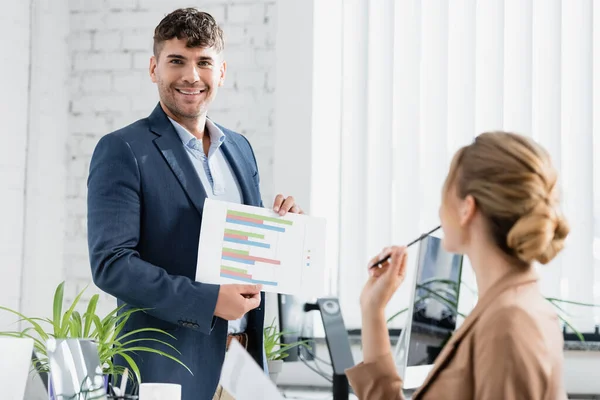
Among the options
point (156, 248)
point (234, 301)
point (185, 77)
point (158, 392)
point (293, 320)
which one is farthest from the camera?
point (293, 320)

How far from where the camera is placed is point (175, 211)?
6.48ft

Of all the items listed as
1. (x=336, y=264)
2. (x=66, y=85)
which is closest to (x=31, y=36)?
(x=66, y=85)

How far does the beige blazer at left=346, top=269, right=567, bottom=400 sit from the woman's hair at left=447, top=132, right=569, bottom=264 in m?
0.06

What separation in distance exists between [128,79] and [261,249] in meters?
1.74

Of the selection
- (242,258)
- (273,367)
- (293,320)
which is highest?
(242,258)

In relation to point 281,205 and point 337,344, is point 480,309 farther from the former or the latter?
point 337,344

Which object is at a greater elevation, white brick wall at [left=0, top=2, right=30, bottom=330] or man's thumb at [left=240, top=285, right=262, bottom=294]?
white brick wall at [left=0, top=2, right=30, bottom=330]

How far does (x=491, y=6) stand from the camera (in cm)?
319

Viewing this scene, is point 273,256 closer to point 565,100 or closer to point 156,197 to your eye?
point 156,197

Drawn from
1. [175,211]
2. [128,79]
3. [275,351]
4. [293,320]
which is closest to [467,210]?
[175,211]

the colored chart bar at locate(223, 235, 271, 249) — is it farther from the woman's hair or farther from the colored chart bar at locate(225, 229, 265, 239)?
the woman's hair

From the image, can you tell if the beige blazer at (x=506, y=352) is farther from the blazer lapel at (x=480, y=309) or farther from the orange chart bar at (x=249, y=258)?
the orange chart bar at (x=249, y=258)

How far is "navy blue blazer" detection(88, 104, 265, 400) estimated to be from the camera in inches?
73.0

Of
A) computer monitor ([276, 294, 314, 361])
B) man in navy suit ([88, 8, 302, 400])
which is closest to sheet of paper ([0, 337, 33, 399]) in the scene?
man in navy suit ([88, 8, 302, 400])
